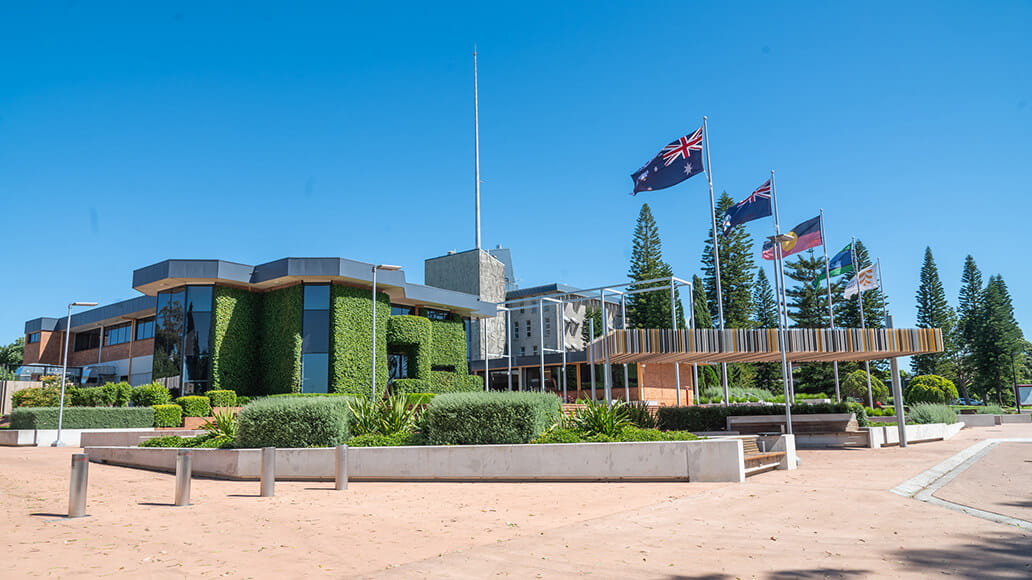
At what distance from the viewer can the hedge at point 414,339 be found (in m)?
34.8

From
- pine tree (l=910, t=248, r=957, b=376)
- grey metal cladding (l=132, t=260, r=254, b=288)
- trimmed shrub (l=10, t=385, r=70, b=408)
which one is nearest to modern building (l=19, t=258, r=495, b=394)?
grey metal cladding (l=132, t=260, r=254, b=288)

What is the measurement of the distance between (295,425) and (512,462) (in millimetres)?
4762

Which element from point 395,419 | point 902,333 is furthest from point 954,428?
point 395,419

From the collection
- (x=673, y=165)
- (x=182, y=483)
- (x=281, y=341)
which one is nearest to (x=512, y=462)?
(x=182, y=483)

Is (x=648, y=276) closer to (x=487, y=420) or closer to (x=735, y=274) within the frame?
(x=735, y=274)

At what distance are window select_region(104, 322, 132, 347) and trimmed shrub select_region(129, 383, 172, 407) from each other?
1430cm

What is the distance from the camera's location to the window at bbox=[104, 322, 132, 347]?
137ft

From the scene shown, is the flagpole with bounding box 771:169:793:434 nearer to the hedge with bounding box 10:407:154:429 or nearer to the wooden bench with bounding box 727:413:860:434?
the wooden bench with bounding box 727:413:860:434

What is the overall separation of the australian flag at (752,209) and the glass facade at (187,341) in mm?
22978

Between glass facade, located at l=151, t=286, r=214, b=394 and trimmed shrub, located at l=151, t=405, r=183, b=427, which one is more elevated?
glass facade, located at l=151, t=286, r=214, b=394

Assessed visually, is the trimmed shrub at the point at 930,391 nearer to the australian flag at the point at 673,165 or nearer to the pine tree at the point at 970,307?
the pine tree at the point at 970,307

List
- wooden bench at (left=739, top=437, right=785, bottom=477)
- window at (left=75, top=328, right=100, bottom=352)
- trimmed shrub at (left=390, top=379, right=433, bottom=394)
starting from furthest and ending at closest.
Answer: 1. window at (left=75, top=328, right=100, bottom=352)
2. trimmed shrub at (left=390, top=379, right=433, bottom=394)
3. wooden bench at (left=739, top=437, right=785, bottom=477)

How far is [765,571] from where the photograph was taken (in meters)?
5.32

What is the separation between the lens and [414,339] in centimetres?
3562
